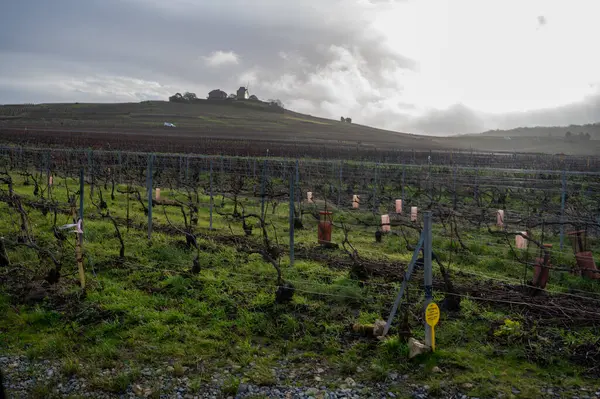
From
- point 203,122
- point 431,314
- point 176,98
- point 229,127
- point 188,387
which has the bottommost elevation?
point 188,387

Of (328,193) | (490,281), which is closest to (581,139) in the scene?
(328,193)

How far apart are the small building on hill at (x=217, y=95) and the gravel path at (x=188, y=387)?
130304 millimetres

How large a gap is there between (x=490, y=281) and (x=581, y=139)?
415 feet

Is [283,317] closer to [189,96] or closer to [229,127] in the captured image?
[229,127]

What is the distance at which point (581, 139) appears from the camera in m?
115

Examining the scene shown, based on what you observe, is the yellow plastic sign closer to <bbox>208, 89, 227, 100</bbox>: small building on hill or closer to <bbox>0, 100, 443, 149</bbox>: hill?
<bbox>0, 100, 443, 149</bbox>: hill

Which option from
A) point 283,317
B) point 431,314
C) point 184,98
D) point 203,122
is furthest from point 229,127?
point 431,314

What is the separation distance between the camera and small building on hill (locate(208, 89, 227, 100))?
131125 mm

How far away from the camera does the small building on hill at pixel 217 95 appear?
5162 inches

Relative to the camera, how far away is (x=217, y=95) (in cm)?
13275

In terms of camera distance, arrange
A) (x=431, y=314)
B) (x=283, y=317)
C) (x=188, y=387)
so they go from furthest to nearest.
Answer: (x=283, y=317), (x=431, y=314), (x=188, y=387)

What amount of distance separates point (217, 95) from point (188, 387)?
13356cm

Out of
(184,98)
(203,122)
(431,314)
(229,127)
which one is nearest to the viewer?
(431,314)

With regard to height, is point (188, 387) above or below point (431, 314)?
below
